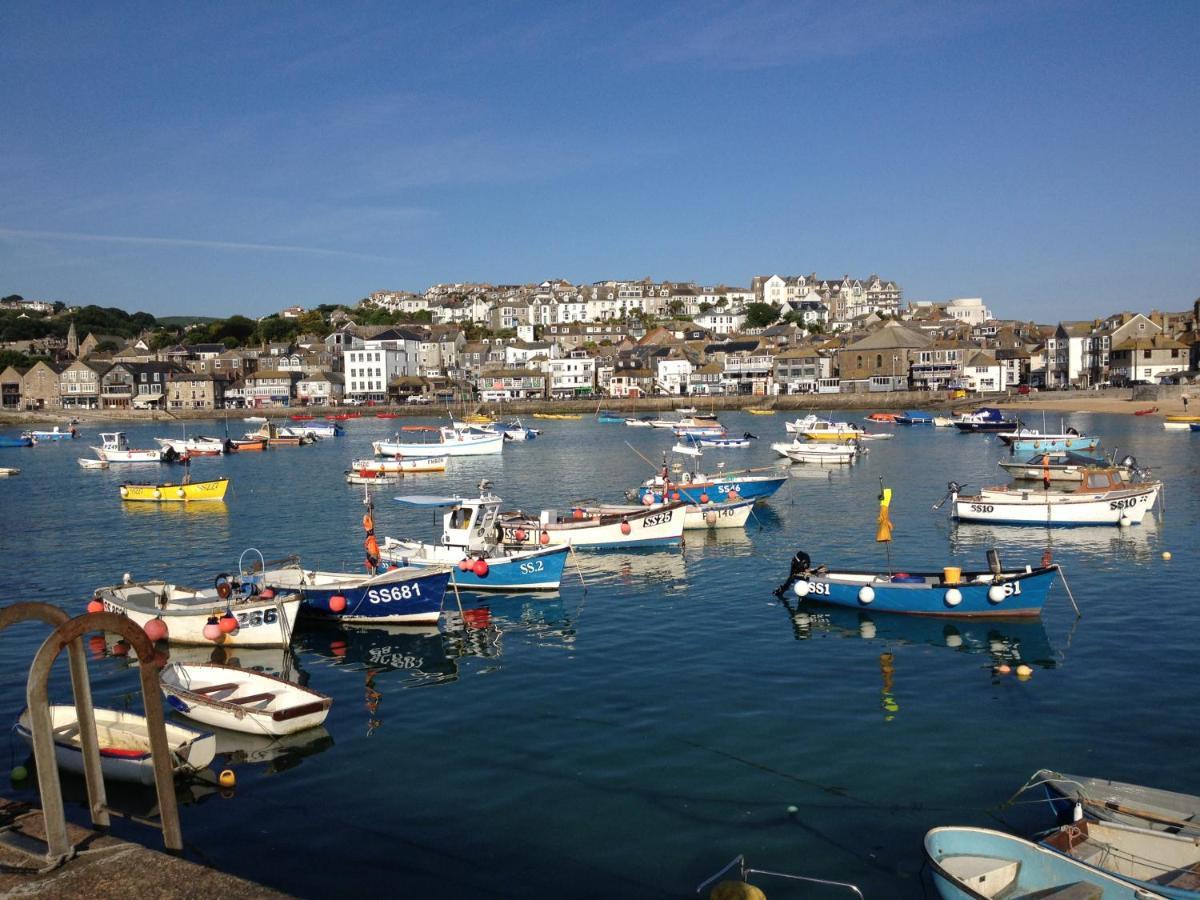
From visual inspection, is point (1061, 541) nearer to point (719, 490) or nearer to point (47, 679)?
point (719, 490)

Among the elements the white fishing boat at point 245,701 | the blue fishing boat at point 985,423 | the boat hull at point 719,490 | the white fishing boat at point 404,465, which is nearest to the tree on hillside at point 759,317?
the blue fishing boat at point 985,423

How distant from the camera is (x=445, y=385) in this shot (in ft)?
512

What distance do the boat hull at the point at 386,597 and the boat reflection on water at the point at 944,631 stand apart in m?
8.75

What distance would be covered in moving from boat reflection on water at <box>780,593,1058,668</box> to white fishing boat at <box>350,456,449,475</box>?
41165mm

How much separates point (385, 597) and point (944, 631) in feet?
43.8

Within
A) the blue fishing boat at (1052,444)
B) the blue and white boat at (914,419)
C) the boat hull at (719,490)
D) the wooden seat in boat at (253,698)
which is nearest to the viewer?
the wooden seat in boat at (253,698)

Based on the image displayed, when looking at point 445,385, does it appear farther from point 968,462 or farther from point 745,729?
point 745,729

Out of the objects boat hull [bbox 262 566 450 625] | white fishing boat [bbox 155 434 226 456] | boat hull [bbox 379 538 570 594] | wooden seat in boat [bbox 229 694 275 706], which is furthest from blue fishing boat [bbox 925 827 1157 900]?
white fishing boat [bbox 155 434 226 456]

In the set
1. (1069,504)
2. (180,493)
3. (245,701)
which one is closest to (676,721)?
(245,701)

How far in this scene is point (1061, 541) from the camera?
1330 inches

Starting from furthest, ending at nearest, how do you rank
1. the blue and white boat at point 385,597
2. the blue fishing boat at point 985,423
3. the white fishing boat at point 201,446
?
the blue fishing boat at point 985,423 → the white fishing boat at point 201,446 → the blue and white boat at point 385,597

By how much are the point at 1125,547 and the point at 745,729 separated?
73.0 ft

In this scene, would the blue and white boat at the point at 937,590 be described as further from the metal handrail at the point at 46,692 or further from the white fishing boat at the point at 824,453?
the white fishing boat at the point at 824,453

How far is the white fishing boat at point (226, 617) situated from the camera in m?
21.0
